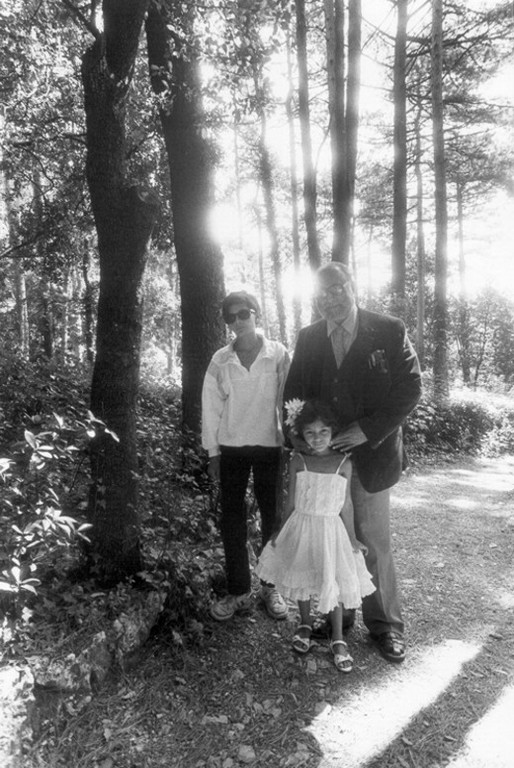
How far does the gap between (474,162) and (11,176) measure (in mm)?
13638

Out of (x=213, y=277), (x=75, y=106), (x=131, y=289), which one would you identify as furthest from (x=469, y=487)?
(x=75, y=106)

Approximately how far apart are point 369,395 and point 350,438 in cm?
32

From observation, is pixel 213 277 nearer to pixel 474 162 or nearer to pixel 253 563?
pixel 253 563

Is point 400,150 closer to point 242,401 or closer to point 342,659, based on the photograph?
point 242,401

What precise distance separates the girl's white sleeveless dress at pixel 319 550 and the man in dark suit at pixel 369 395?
0.60 ft

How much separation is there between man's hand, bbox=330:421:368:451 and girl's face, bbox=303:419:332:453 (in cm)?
5

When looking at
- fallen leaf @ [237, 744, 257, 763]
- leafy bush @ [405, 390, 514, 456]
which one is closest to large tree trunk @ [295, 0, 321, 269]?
leafy bush @ [405, 390, 514, 456]

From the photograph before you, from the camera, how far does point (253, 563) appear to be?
423 centimetres

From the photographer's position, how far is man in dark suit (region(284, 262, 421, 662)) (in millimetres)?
3014

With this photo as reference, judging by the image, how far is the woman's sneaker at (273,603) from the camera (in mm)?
3502

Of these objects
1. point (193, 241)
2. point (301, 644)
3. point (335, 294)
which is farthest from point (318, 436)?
point (193, 241)

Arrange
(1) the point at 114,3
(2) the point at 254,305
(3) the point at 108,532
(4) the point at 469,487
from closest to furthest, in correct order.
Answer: (1) the point at 114,3 → (3) the point at 108,532 → (2) the point at 254,305 → (4) the point at 469,487

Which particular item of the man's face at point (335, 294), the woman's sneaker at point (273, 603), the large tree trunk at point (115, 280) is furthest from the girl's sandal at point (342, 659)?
the man's face at point (335, 294)

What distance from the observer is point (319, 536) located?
2969 millimetres
